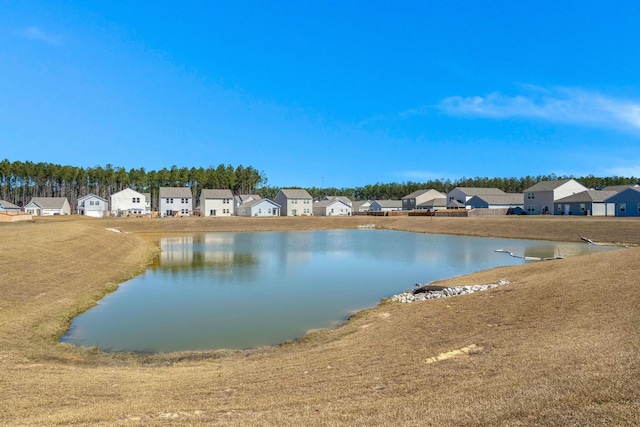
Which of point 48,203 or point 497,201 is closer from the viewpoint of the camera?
point 497,201

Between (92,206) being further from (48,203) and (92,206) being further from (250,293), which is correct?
(250,293)

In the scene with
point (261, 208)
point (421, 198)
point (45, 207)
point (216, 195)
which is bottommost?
point (261, 208)

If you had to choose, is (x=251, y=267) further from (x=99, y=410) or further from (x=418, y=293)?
(x=99, y=410)

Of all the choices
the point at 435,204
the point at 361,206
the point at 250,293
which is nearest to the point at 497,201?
the point at 435,204

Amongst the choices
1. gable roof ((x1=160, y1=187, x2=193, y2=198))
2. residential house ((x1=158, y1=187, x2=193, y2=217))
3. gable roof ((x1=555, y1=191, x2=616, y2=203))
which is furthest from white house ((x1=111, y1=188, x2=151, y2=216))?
gable roof ((x1=555, y1=191, x2=616, y2=203))

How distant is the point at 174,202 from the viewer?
111625mm

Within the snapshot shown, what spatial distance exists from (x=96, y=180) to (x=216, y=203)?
55.3m

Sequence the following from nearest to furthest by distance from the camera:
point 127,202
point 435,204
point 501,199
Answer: point 501,199 < point 127,202 < point 435,204

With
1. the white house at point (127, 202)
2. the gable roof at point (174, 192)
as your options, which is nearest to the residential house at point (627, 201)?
the gable roof at point (174, 192)

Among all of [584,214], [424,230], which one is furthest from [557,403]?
[584,214]

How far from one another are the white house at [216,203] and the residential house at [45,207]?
121 ft

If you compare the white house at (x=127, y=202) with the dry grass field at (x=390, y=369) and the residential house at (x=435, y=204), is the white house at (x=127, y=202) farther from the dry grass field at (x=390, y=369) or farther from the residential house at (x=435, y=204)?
the dry grass field at (x=390, y=369)

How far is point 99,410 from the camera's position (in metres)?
7.77

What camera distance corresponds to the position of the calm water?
1683 centimetres
